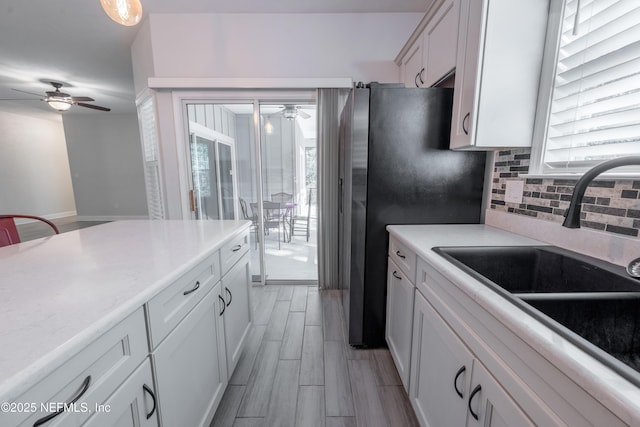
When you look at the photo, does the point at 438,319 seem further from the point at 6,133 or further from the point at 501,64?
the point at 6,133

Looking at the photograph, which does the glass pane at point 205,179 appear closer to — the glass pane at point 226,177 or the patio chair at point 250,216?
the glass pane at point 226,177

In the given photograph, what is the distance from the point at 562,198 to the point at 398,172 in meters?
0.80

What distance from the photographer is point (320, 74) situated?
251 centimetres

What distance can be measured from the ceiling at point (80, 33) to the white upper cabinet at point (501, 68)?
1444mm

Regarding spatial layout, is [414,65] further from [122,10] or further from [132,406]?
[132,406]

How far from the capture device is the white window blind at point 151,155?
283 cm

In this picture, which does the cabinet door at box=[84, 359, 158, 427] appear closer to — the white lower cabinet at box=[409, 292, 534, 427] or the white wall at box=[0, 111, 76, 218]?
the white lower cabinet at box=[409, 292, 534, 427]

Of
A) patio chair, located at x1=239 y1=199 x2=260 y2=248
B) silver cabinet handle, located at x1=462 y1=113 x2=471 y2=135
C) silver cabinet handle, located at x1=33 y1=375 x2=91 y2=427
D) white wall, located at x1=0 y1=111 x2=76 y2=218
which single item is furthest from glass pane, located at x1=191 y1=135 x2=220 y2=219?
white wall, located at x1=0 y1=111 x2=76 y2=218

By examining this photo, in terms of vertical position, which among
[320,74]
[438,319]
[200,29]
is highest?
[200,29]

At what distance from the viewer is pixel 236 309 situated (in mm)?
1573

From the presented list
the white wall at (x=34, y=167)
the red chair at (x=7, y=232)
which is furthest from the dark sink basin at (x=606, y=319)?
the white wall at (x=34, y=167)

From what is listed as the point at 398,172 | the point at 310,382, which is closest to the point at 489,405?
the point at 310,382

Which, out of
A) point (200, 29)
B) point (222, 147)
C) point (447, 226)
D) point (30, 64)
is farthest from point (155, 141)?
point (447, 226)

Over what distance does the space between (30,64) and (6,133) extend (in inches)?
165
